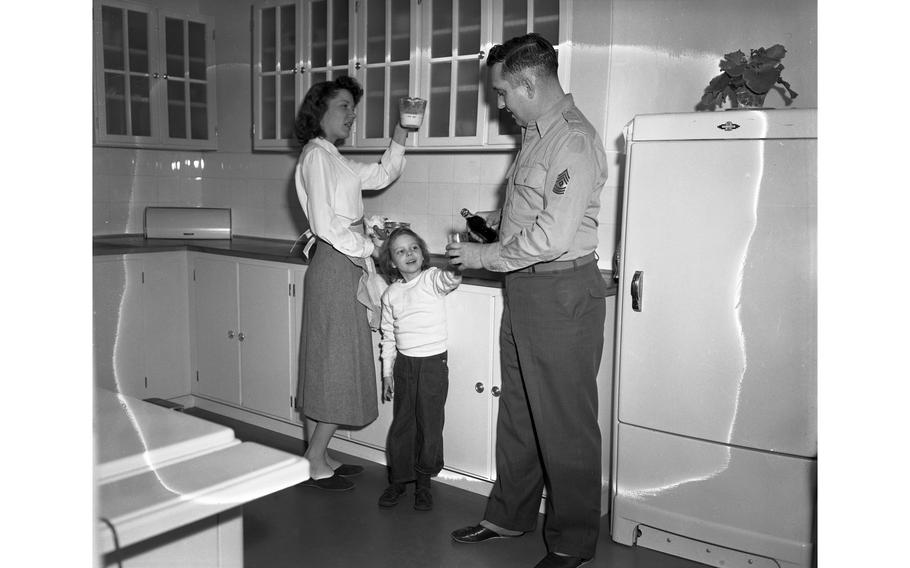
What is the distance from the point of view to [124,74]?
12.8ft

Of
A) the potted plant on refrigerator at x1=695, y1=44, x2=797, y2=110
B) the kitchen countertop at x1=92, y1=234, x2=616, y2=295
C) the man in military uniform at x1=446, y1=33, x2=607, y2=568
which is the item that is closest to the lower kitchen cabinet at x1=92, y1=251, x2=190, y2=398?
the kitchen countertop at x1=92, y1=234, x2=616, y2=295

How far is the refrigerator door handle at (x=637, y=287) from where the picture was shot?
2346 millimetres

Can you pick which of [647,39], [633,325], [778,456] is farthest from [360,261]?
[778,456]

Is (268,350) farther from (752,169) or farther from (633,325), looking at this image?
(752,169)

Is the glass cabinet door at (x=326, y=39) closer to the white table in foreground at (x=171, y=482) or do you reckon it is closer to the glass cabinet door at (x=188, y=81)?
the glass cabinet door at (x=188, y=81)

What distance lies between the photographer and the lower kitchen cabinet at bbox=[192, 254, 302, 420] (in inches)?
131

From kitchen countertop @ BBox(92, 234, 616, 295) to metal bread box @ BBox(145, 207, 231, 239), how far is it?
0.04m

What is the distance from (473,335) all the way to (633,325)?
21.9 inches

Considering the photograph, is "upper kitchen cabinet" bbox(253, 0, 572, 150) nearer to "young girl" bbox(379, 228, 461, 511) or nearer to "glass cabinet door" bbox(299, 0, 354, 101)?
"glass cabinet door" bbox(299, 0, 354, 101)

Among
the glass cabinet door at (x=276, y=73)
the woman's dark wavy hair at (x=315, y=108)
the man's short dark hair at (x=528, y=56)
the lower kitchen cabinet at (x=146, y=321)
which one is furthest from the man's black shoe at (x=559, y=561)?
the glass cabinet door at (x=276, y=73)

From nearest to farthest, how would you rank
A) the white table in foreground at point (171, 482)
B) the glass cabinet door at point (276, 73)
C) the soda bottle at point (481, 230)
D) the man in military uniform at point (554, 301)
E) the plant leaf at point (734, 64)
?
the white table in foreground at point (171, 482), the man in military uniform at point (554, 301), the plant leaf at point (734, 64), the soda bottle at point (481, 230), the glass cabinet door at point (276, 73)

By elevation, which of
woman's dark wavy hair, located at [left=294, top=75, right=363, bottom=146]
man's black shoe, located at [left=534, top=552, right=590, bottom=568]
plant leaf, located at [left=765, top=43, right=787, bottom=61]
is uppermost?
plant leaf, located at [left=765, top=43, right=787, bottom=61]

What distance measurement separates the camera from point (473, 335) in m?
2.70

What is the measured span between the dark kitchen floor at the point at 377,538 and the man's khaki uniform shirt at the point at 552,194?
810 millimetres
